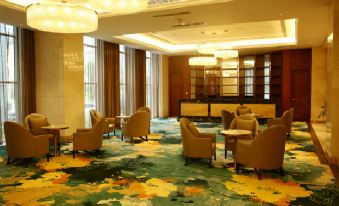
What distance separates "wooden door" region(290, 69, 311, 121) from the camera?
1375 centimetres

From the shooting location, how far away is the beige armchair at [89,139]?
6.85m

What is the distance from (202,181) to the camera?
5191mm

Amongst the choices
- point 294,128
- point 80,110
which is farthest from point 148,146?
point 294,128

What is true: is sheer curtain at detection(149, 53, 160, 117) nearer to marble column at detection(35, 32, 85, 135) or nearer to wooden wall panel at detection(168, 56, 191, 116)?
wooden wall panel at detection(168, 56, 191, 116)

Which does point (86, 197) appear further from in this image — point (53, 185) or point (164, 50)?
point (164, 50)

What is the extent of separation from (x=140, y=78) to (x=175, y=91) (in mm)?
3271

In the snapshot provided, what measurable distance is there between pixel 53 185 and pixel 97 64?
6780 mm

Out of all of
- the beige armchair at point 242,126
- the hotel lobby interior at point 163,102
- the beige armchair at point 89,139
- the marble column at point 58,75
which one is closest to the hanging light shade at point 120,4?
the hotel lobby interior at point 163,102

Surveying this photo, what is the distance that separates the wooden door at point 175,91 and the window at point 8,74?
9291mm

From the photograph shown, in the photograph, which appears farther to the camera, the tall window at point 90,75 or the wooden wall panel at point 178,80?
the wooden wall panel at point 178,80

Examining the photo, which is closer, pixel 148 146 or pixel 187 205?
pixel 187 205

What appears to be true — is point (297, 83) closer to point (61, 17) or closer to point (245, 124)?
point (245, 124)

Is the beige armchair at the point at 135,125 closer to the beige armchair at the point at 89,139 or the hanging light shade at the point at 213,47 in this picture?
the beige armchair at the point at 89,139

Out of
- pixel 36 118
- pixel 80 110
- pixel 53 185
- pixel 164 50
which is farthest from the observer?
pixel 164 50
